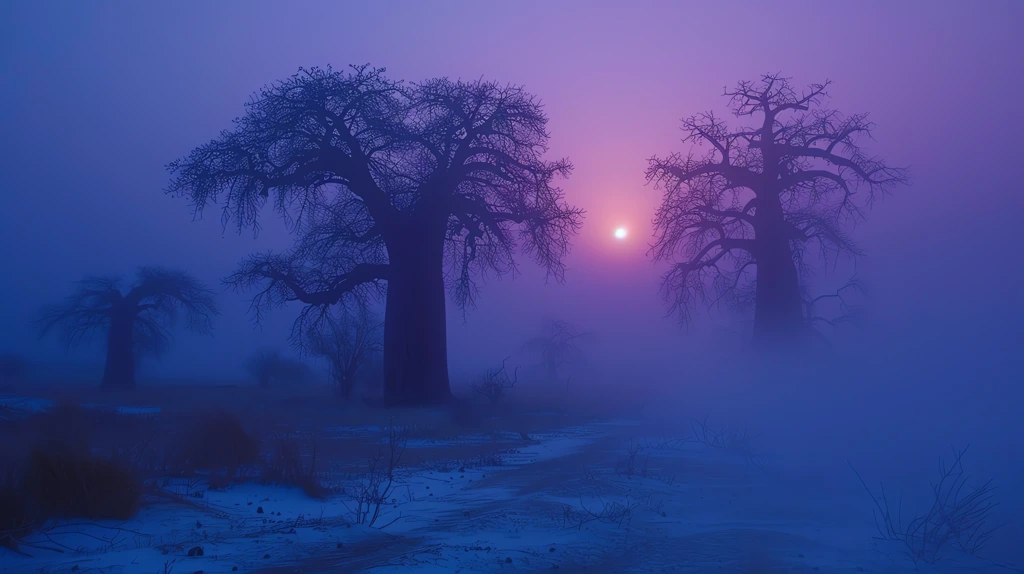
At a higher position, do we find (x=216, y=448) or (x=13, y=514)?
(x=216, y=448)

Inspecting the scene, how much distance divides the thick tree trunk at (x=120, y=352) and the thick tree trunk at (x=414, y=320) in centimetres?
1749

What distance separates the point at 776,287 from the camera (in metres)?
14.1

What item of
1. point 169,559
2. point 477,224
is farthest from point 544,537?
point 477,224

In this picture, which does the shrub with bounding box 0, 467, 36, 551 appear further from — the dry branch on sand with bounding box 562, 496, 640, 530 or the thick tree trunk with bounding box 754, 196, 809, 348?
the thick tree trunk with bounding box 754, 196, 809, 348

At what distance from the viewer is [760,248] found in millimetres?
14070

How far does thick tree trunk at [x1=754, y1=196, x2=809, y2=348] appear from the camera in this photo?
45.7ft

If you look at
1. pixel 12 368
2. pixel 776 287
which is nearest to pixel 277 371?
pixel 12 368

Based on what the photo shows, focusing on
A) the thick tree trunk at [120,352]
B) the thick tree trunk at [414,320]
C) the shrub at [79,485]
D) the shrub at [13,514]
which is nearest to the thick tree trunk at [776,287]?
the thick tree trunk at [414,320]

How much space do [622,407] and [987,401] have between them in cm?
1055

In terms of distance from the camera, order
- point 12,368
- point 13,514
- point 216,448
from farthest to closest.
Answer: point 12,368 → point 216,448 → point 13,514

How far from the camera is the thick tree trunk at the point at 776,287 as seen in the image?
1393 cm

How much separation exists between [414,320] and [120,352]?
60.5ft

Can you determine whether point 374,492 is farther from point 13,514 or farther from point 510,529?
point 13,514

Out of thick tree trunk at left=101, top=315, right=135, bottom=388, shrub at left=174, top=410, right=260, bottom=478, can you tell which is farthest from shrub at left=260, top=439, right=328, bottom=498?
thick tree trunk at left=101, top=315, right=135, bottom=388
